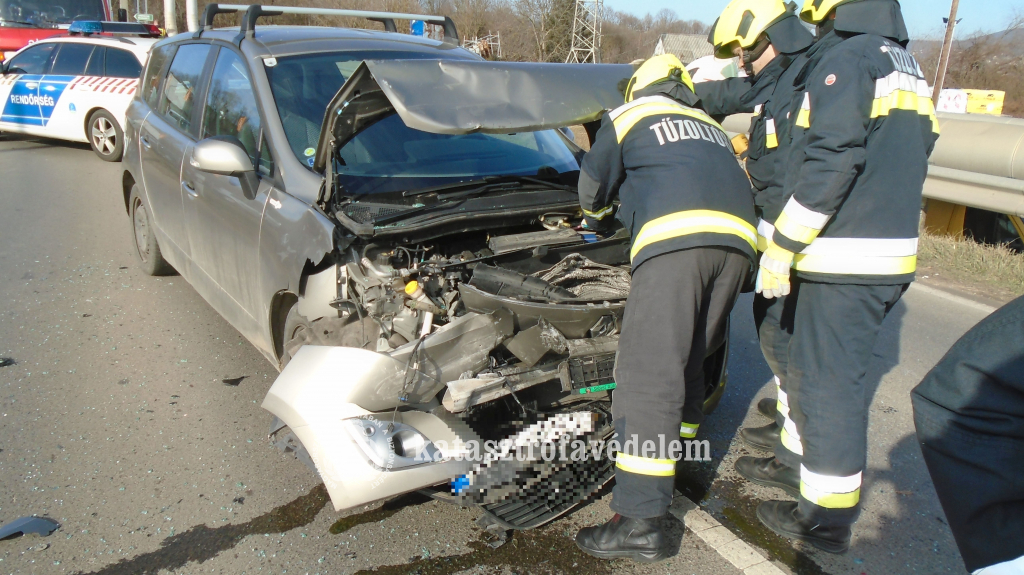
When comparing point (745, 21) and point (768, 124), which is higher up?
point (745, 21)

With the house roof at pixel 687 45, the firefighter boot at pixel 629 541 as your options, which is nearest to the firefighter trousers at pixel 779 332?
the firefighter boot at pixel 629 541

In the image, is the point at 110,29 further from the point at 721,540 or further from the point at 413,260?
the point at 721,540

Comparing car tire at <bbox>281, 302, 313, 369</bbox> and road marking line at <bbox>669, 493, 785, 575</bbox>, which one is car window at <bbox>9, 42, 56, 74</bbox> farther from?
road marking line at <bbox>669, 493, 785, 575</bbox>

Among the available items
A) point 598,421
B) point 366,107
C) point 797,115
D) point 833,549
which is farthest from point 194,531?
point 797,115

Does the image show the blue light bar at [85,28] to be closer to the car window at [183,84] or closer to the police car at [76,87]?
the police car at [76,87]

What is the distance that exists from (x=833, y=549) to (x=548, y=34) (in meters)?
39.7

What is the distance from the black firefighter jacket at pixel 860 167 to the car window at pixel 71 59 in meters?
11.1

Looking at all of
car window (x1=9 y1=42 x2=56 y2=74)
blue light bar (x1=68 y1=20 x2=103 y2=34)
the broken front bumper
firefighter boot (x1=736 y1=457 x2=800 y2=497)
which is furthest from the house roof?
the broken front bumper

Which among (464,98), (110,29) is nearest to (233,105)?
(464,98)

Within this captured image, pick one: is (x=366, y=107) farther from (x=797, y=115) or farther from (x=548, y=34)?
(x=548, y=34)

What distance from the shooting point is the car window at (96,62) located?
10.4m

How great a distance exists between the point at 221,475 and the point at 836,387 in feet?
8.34

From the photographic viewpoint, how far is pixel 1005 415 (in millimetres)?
1343

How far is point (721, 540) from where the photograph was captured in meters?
2.70
